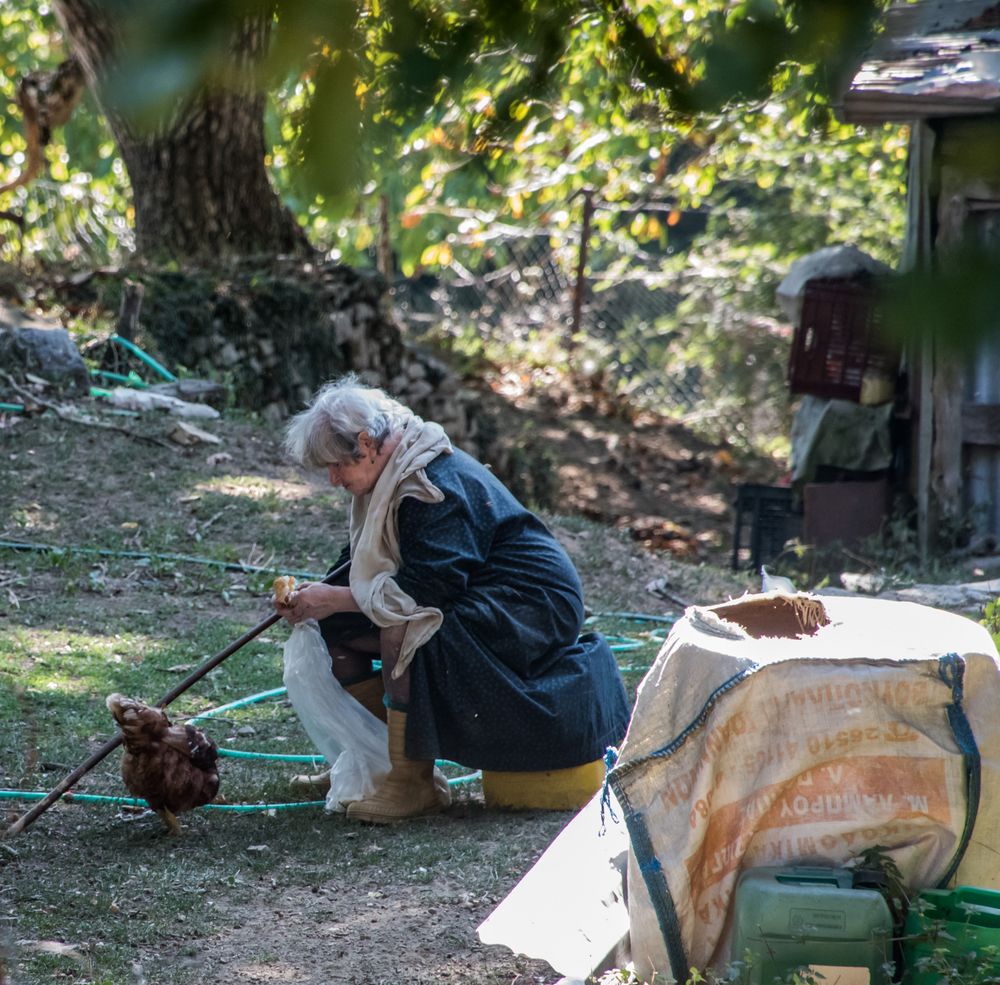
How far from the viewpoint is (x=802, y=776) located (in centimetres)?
259

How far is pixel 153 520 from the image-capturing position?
7.53 m

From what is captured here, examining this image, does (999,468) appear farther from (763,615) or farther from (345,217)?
Answer: (345,217)

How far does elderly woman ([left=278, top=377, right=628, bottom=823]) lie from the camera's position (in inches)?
155

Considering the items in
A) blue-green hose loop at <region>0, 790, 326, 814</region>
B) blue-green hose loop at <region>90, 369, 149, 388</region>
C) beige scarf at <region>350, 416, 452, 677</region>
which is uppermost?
beige scarf at <region>350, 416, 452, 677</region>

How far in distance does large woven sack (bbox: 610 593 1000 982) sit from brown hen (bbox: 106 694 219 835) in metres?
1.62

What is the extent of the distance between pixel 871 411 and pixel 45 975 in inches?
282

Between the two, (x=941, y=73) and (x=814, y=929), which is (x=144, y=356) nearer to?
(x=941, y=73)

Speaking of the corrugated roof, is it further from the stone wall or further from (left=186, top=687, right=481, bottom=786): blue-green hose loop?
the stone wall

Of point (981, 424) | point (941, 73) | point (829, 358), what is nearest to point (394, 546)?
point (941, 73)

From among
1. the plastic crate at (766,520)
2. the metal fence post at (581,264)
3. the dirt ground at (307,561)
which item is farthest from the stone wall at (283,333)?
the metal fence post at (581,264)

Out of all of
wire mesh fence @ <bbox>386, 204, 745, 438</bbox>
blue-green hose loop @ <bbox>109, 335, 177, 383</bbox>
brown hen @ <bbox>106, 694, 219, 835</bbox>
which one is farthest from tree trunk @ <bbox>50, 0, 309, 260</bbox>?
brown hen @ <bbox>106, 694, 219, 835</bbox>

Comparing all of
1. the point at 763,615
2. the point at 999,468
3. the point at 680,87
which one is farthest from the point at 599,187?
the point at 680,87

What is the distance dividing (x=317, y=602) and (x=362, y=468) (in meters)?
0.41

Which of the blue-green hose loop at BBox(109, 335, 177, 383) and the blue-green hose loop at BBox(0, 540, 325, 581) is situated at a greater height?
the blue-green hose loop at BBox(109, 335, 177, 383)
